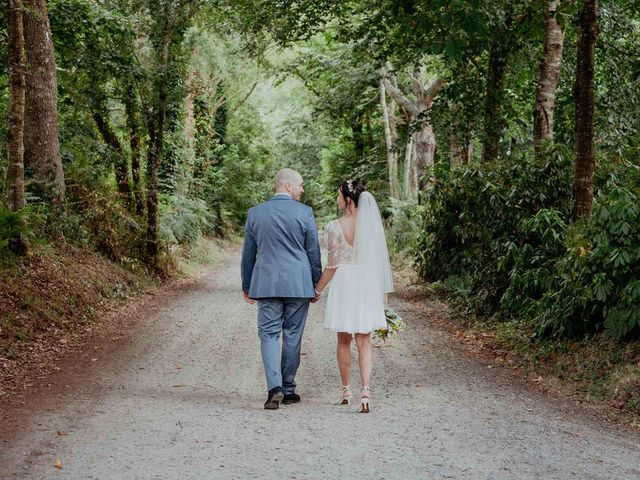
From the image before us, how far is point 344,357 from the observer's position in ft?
24.8

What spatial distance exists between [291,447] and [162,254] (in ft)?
50.1

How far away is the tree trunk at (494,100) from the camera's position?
51.8 feet

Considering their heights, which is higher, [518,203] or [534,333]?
[518,203]

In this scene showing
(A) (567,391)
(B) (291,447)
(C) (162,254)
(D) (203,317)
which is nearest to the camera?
(B) (291,447)

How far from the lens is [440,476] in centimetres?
507

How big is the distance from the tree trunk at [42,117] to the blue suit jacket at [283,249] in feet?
28.8

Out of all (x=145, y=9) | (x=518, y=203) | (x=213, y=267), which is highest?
(x=145, y=9)

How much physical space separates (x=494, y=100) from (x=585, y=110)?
6295mm

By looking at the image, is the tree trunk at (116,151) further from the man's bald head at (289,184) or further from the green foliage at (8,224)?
the man's bald head at (289,184)

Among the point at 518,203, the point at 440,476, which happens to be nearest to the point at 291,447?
the point at 440,476

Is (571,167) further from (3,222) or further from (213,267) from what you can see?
(213,267)

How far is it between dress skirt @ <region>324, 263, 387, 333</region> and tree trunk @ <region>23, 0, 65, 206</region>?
9252 millimetres

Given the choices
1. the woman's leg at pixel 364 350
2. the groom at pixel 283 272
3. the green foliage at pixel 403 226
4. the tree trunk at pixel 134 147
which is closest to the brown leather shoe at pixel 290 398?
the groom at pixel 283 272

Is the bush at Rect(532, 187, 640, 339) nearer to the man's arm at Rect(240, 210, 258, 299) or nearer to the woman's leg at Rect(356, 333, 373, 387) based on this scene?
the woman's leg at Rect(356, 333, 373, 387)
